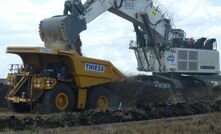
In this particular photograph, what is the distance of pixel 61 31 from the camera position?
1934cm

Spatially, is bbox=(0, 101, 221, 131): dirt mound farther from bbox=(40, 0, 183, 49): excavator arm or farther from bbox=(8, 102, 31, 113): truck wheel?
bbox=(40, 0, 183, 49): excavator arm

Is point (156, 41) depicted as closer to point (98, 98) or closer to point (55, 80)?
point (98, 98)

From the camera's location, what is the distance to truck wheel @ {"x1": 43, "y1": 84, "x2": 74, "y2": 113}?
56.7 feet

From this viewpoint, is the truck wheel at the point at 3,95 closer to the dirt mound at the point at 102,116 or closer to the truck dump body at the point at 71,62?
the truck dump body at the point at 71,62

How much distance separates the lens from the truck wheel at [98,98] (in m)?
19.2

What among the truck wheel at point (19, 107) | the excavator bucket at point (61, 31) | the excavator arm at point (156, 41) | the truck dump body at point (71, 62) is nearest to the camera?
the truck dump body at point (71, 62)

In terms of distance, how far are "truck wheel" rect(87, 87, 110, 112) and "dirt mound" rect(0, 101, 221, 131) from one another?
2551 mm

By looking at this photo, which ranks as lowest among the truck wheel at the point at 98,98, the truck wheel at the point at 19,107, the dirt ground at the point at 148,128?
the dirt ground at the point at 148,128

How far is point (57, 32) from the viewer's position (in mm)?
19547

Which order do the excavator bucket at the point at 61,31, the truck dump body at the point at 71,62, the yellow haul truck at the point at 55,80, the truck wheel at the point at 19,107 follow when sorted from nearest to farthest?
the yellow haul truck at the point at 55,80 → the truck dump body at the point at 71,62 → the truck wheel at the point at 19,107 → the excavator bucket at the point at 61,31

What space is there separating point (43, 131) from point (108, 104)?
8.75 meters

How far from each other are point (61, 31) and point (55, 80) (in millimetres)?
2322

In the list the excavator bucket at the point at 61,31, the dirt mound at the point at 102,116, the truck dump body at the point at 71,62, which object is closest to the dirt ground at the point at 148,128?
the dirt mound at the point at 102,116

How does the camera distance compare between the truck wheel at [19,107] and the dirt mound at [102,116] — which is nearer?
the dirt mound at [102,116]
